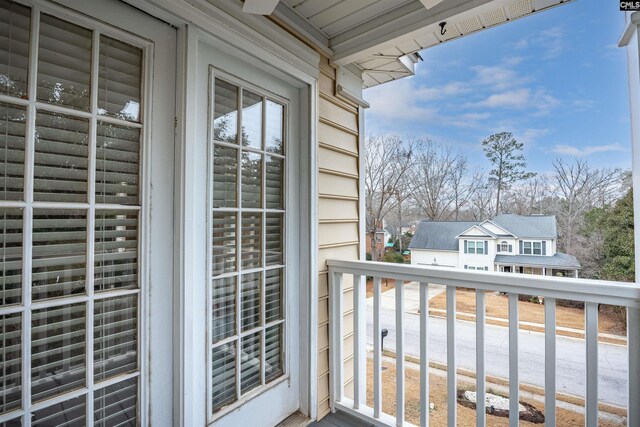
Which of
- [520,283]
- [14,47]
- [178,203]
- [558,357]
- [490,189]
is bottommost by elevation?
[558,357]

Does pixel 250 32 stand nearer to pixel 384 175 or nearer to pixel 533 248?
pixel 384 175

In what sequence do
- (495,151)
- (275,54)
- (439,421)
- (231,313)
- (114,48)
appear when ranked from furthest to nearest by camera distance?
(439,421), (495,151), (275,54), (231,313), (114,48)

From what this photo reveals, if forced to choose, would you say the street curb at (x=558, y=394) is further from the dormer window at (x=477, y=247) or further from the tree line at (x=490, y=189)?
the dormer window at (x=477, y=247)

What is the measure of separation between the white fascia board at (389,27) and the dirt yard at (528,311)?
1497 mm

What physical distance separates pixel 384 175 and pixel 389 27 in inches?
40.4

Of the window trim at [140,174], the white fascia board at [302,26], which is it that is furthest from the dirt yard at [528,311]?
the white fascia board at [302,26]

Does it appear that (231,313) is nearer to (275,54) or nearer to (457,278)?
(457,278)

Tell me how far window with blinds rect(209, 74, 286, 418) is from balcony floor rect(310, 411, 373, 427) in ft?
1.45

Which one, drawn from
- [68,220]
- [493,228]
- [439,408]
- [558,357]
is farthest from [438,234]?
[439,408]

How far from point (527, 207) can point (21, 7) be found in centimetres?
227

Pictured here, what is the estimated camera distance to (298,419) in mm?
1813

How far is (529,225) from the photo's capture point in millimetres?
1583

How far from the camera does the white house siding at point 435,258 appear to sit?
1.70 meters

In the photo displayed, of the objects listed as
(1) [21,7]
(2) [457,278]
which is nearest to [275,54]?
(1) [21,7]
